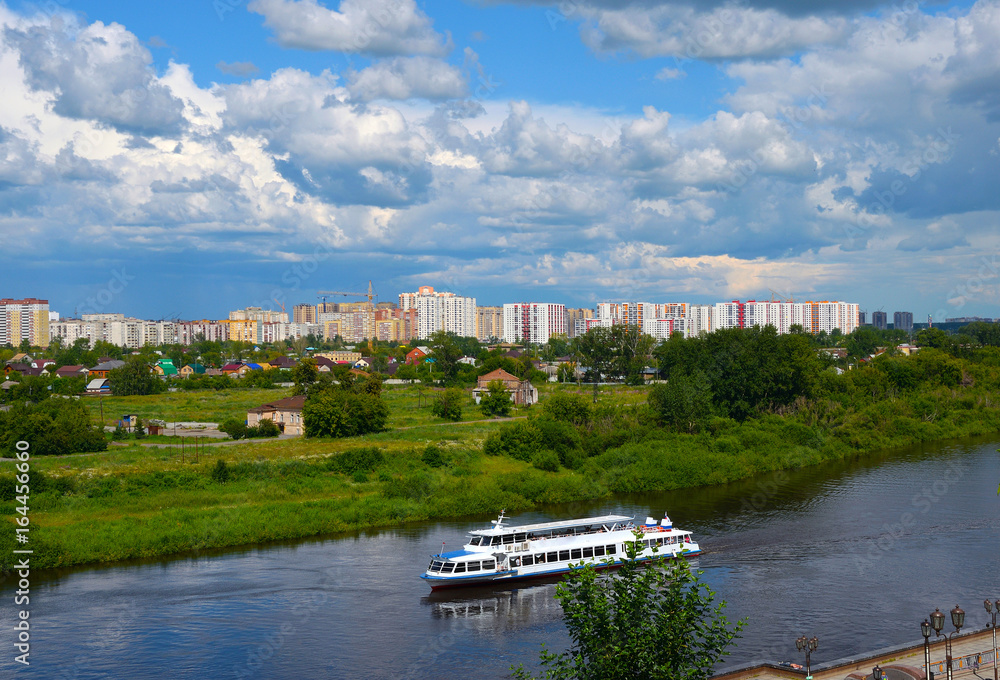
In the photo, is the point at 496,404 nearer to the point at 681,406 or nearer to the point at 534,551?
the point at 681,406

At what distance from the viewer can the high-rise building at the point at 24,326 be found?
600 feet

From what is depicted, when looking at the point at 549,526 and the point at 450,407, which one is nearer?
the point at 549,526

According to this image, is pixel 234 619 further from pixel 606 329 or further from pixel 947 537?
pixel 606 329

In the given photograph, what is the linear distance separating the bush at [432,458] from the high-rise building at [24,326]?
166 m

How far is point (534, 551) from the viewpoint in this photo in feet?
95.9

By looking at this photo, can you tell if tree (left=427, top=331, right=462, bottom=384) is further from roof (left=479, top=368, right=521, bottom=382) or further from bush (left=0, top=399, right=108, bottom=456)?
bush (left=0, top=399, right=108, bottom=456)

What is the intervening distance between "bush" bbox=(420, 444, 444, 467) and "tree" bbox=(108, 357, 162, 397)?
165ft

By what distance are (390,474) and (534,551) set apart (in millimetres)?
14759

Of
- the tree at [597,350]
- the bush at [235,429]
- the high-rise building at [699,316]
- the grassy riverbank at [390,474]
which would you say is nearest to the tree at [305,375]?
the grassy riverbank at [390,474]

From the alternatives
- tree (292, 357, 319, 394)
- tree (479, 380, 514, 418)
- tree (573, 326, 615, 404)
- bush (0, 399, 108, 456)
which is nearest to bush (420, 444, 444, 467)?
bush (0, 399, 108, 456)

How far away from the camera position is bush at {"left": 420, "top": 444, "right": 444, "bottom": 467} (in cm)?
4431

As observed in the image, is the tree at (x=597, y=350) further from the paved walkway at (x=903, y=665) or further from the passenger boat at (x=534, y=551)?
the paved walkway at (x=903, y=665)

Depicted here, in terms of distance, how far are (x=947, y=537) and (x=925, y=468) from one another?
1582cm

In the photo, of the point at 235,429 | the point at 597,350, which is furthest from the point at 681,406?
the point at 597,350
